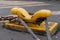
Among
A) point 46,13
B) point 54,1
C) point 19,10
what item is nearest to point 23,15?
point 19,10

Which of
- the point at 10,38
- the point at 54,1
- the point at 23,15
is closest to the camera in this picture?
the point at 10,38

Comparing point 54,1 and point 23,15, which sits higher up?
point 23,15

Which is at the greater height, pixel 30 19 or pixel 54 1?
pixel 30 19

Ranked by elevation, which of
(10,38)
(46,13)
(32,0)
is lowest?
(32,0)

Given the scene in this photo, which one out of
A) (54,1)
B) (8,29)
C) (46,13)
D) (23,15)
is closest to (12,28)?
(8,29)

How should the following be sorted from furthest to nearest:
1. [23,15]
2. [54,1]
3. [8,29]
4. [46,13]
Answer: [54,1] → [8,29] → [23,15] → [46,13]

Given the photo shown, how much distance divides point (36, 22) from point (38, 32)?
0.25m

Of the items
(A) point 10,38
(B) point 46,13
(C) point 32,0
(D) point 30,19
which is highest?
(B) point 46,13

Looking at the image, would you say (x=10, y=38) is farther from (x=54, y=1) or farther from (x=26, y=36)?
(x=54, y=1)

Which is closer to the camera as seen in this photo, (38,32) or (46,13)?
(46,13)

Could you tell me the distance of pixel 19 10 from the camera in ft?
17.1

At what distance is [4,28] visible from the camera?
572cm

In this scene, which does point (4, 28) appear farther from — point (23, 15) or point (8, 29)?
point (23, 15)

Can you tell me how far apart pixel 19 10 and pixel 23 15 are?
0.52ft
